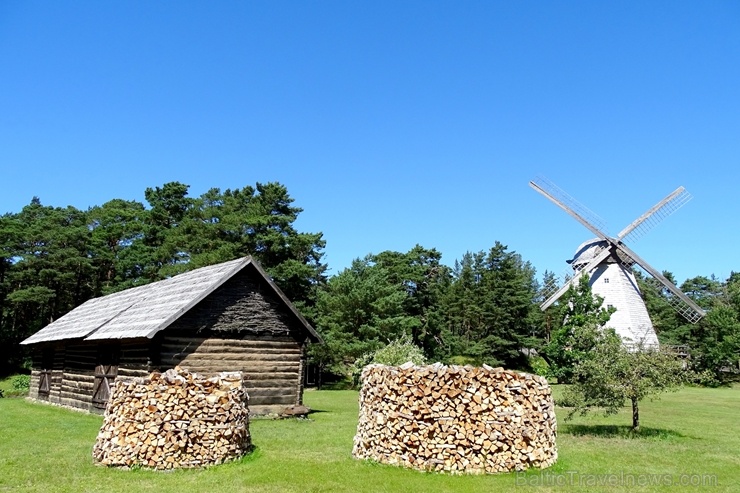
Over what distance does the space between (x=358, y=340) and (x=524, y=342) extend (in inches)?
893

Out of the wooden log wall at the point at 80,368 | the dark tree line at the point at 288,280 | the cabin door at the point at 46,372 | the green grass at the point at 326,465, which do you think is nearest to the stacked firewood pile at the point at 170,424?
the green grass at the point at 326,465

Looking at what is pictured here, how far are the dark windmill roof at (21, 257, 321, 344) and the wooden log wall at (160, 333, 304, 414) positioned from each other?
1.08 m

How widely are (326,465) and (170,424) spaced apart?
3369 millimetres

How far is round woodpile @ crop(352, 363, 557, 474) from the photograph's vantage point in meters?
11.4

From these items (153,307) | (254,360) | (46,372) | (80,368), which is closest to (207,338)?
(254,360)

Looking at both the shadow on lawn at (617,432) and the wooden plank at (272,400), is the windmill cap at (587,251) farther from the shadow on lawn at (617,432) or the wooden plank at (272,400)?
the wooden plank at (272,400)

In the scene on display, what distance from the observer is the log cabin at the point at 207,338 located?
65.9 ft

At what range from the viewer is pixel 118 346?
21922 mm

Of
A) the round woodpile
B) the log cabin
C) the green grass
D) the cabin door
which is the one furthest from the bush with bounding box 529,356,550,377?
the round woodpile

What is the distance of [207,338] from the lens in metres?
20.7

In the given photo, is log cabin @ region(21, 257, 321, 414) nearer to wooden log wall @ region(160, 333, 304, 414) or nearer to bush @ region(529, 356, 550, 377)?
wooden log wall @ region(160, 333, 304, 414)

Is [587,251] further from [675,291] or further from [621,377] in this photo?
[621,377]

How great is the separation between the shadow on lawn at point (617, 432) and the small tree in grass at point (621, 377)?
0.99 meters

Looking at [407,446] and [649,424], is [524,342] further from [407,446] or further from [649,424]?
[407,446]
